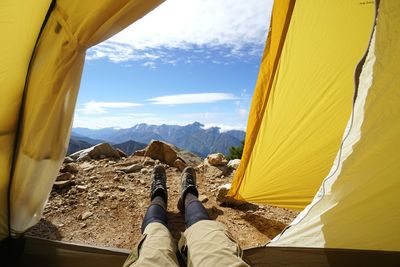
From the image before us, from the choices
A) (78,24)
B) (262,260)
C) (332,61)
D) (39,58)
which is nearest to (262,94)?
(332,61)

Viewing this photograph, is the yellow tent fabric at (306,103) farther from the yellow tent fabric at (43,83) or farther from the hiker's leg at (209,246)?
the yellow tent fabric at (43,83)

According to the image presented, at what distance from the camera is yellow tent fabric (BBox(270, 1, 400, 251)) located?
1.73 metres

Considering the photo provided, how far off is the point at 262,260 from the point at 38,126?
7.43ft

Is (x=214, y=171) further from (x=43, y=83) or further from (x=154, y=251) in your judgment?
(x=43, y=83)

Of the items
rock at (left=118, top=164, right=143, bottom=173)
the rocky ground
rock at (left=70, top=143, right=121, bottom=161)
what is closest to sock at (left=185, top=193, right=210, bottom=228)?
the rocky ground

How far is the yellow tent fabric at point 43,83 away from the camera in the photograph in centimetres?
200

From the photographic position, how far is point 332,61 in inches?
107

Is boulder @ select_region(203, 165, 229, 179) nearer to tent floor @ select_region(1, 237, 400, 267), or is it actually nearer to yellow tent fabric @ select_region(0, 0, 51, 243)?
tent floor @ select_region(1, 237, 400, 267)

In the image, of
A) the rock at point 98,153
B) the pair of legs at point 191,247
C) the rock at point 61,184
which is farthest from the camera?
the rock at point 98,153

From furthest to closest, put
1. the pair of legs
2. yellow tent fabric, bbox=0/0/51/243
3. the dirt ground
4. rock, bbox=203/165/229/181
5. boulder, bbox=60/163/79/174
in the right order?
rock, bbox=203/165/229/181, boulder, bbox=60/163/79/174, the dirt ground, yellow tent fabric, bbox=0/0/51/243, the pair of legs

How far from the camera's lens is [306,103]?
2.94 metres

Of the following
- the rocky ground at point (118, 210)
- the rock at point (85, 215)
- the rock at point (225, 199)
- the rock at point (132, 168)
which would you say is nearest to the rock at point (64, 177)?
the rocky ground at point (118, 210)

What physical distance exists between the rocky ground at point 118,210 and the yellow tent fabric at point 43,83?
84 cm

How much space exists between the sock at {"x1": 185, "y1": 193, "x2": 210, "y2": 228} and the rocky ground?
0.40 m
